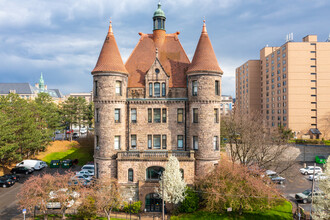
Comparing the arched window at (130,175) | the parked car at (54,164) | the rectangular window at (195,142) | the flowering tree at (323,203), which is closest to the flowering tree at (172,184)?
the arched window at (130,175)

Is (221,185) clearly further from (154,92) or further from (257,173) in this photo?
(154,92)

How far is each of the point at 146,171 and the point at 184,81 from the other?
45.2 feet

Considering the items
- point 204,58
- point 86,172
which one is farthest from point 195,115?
point 86,172

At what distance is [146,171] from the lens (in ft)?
97.3

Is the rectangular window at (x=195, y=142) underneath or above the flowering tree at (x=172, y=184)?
above

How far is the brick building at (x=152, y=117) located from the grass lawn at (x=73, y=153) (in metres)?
26.4

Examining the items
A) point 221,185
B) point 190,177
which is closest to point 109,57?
point 190,177

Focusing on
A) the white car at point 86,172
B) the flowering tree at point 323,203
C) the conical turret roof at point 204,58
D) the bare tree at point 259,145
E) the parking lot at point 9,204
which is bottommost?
the parking lot at point 9,204

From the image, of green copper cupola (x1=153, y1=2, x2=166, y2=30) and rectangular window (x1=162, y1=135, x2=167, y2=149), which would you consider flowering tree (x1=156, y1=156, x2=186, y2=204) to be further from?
green copper cupola (x1=153, y1=2, x2=166, y2=30)

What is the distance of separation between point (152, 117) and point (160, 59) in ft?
30.0

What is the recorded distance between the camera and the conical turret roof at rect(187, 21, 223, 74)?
99.2 ft

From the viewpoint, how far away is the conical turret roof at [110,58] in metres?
30.1

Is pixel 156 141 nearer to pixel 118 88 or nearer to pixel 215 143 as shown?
pixel 215 143

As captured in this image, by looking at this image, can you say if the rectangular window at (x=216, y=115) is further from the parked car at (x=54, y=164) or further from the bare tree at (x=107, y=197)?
the parked car at (x=54, y=164)
